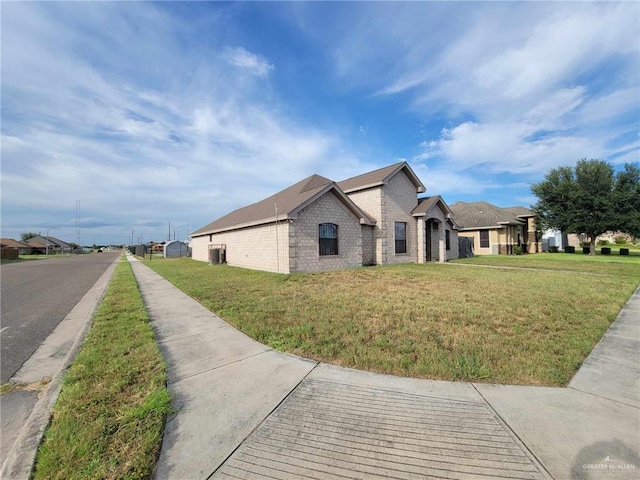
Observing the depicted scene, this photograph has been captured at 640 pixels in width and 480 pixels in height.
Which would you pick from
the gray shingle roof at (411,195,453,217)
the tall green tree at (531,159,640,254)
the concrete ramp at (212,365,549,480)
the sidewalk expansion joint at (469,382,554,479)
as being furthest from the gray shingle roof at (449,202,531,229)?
the concrete ramp at (212,365,549,480)

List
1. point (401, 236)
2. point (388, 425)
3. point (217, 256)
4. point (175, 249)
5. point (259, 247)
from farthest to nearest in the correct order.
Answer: point (175, 249)
point (217, 256)
point (401, 236)
point (259, 247)
point (388, 425)

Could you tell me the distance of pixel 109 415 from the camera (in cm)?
295

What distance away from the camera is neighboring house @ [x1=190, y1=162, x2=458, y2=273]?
14227 mm

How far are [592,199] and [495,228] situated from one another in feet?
26.0

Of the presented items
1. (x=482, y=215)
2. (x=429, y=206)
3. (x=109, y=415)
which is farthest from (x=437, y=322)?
(x=482, y=215)

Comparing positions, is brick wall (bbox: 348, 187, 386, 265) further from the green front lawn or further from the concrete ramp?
the concrete ramp

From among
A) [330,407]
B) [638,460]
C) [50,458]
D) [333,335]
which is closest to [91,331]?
[50,458]

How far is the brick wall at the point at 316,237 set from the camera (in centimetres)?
1395

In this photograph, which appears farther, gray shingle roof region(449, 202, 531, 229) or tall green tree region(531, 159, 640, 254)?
gray shingle roof region(449, 202, 531, 229)

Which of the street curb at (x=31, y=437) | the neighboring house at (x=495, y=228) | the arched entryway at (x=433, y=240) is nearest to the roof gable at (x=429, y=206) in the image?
the arched entryway at (x=433, y=240)

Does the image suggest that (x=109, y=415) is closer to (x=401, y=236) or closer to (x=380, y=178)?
A: (x=380, y=178)

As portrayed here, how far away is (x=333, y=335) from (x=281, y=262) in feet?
30.9

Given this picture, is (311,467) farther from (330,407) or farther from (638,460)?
(638,460)

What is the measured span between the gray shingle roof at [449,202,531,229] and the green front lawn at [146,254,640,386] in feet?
57.9
